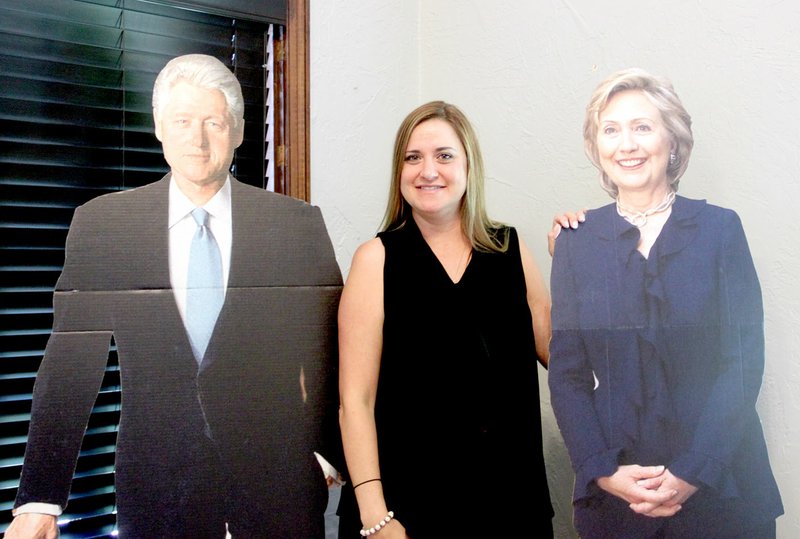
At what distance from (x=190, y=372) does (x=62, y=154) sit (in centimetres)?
52

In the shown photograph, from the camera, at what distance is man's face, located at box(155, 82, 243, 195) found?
1.26 m

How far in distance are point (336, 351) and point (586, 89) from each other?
0.89 metres

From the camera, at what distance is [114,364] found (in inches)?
48.8

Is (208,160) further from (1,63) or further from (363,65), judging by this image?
(363,65)

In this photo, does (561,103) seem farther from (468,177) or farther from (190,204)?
(190,204)

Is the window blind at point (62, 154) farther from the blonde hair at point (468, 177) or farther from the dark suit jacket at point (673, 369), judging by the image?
the dark suit jacket at point (673, 369)

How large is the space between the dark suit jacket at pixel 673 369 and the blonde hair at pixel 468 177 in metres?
0.23

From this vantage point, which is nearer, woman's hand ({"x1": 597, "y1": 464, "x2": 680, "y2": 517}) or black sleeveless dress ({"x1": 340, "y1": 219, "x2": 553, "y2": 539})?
woman's hand ({"x1": 597, "y1": 464, "x2": 680, "y2": 517})

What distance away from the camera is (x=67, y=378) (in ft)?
3.92

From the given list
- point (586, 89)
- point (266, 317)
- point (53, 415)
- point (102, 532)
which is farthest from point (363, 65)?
point (102, 532)

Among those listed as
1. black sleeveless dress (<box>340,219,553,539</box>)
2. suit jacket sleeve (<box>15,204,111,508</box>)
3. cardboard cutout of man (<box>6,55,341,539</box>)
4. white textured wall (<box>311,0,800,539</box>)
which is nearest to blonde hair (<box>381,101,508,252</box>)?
black sleeveless dress (<box>340,219,553,539</box>)

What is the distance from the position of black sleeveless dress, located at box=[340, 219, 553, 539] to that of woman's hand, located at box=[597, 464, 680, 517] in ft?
0.64

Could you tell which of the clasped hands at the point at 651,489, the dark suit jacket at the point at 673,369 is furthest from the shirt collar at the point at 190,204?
the clasped hands at the point at 651,489

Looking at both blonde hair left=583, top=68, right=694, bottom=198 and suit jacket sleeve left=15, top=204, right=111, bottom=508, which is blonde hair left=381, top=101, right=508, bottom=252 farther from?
suit jacket sleeve left=15, top=204, right=111, bottom=508
